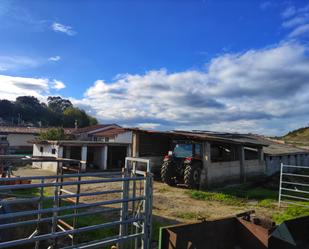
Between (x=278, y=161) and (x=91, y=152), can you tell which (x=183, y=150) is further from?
(x=91, y=152)

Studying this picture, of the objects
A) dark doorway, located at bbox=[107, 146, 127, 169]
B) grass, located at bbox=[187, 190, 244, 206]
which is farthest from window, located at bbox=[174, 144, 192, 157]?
dark doorway, located at bbox=[107, 146, 127, 169]

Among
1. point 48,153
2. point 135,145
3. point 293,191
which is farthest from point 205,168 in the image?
point 48,153

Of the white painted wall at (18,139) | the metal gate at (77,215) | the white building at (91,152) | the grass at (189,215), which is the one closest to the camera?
the metal gate at (77,215)

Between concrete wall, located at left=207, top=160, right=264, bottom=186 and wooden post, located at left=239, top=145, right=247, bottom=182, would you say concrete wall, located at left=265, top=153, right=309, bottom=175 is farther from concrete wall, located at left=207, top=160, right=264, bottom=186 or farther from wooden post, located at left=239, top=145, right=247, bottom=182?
wooden post, located at left=239, top=145, right=247, bottom=182

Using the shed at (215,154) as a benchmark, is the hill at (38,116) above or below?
above

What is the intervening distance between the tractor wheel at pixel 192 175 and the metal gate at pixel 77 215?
6.08 meters

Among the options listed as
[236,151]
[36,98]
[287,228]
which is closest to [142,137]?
[236,151]

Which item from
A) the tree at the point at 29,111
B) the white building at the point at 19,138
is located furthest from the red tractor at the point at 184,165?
the tree at the point at 29,111

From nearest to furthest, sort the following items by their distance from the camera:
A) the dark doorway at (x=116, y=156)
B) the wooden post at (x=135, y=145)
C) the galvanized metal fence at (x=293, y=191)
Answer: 1. the galvanized metal fence at (x=293, y=191)
2. the wooden post at (x=135, y=145)
3. the dark doorway at (x=116, y=156)

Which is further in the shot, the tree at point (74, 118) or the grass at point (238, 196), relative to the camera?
the tree at point (74, 118)

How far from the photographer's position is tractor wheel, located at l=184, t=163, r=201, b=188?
14.5 meters

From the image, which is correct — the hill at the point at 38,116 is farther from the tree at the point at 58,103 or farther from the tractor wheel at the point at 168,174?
the tractor wheel at the point at 168,174

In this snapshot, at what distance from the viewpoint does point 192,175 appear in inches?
573

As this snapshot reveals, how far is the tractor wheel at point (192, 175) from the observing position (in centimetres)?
1446
